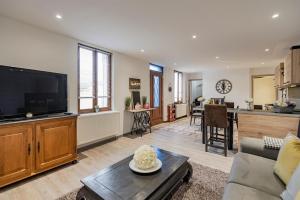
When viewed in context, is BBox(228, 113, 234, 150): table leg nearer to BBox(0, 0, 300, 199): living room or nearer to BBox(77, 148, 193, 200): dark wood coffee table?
BBox(0, 0, 300, 199): living room

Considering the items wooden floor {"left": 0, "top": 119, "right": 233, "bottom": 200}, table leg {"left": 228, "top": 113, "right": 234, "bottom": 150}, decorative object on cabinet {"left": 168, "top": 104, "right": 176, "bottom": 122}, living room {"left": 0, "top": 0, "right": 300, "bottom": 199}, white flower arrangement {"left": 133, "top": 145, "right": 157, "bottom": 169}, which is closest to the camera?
white flower arrangement {"left": 133, "top": 145, "right": 157, "bottom": 169}

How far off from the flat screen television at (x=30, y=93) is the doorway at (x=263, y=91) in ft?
28.7

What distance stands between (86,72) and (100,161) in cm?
215

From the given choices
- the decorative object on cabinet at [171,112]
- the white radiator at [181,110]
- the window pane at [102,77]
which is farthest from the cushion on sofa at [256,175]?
the white radiator at [181,110]

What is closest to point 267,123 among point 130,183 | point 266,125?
point 266,125

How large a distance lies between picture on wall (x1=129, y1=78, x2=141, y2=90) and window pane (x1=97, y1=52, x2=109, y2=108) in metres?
0.85

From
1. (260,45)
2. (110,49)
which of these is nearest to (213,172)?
(260,45)

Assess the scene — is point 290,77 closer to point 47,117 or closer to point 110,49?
point 110,49

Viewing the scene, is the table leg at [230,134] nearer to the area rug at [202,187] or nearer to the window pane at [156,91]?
the area rug at [202,187]

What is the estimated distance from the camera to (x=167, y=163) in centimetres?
197

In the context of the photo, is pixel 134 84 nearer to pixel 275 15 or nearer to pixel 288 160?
pixel 275 15

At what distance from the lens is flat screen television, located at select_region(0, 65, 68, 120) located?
7.62 ft

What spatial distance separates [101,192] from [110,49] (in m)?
3.74

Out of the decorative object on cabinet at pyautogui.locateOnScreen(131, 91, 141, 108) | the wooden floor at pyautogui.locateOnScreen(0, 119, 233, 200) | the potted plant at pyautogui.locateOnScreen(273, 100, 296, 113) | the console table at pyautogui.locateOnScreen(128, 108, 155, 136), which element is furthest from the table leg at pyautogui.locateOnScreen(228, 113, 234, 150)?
the decorative object on cabinet at pyautogui.locateOnScreen(131, 91, 141, 108)
